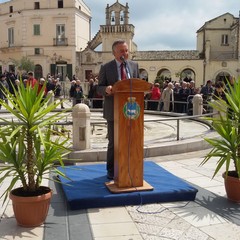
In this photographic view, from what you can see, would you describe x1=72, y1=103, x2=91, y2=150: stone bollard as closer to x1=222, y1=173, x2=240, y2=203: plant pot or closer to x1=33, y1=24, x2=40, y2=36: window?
x1=222, y1=173, x2=240, y2=203: plant pot

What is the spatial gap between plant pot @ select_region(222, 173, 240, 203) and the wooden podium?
1.08 metres

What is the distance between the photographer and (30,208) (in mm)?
4020

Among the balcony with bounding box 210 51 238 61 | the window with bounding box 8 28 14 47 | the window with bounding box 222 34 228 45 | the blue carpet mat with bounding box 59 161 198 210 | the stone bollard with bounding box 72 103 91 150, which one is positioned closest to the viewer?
the blue carpet mat with bounding box 59 161 198 210

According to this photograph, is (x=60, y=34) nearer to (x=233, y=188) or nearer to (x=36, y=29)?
(x=36, y=29)

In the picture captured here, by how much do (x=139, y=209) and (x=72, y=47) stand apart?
41415mm

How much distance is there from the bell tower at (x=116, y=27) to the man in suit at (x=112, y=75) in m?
38.6

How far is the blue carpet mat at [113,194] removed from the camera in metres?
4.71

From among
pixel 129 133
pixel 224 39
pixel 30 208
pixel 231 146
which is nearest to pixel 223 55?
pixel 224 39

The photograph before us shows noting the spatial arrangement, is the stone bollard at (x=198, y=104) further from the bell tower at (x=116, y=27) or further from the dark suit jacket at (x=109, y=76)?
the bell tower at (x=116, y=27)

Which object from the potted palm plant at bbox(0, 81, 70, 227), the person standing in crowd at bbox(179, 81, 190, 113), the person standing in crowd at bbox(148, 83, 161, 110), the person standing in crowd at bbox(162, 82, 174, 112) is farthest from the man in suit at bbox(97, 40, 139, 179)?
the person standing in crowd at bbox(148, 83, 161, 110)

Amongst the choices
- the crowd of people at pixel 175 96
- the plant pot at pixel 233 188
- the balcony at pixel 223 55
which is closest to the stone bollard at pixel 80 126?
the plant pot at pixel 233 188

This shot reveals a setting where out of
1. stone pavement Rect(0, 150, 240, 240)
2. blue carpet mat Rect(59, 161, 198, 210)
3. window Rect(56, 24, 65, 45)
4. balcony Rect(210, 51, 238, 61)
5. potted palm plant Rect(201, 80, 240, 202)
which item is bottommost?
stone pavement Rect(0, 150, 240, 240)

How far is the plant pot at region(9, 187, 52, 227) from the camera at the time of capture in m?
4.02

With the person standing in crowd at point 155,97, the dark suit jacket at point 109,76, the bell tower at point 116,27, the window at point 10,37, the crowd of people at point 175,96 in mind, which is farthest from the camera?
the window at point 10,37
